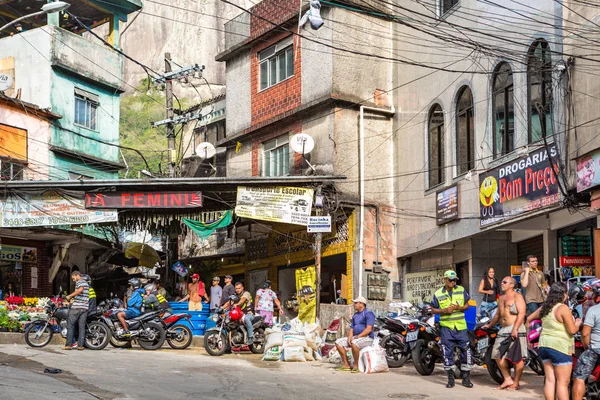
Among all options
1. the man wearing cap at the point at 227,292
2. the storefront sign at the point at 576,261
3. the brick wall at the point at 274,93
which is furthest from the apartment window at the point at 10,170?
the storefront sign at the point at 576,261

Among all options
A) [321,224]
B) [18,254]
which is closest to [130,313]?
[321,224]

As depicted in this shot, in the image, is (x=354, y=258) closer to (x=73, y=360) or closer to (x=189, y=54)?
(x=73, y=360)

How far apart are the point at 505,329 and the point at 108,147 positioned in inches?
961

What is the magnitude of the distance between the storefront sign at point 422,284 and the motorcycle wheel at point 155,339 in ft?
25.6

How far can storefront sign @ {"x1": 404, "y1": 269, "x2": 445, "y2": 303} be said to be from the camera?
78.4 ft

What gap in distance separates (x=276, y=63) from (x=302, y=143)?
4095mm

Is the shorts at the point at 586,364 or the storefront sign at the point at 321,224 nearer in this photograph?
the shorts at the point at 586,364

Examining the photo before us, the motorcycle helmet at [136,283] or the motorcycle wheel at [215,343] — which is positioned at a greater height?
the motorcycle helmet at [136,283]

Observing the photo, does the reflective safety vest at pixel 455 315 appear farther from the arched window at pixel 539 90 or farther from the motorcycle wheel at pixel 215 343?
the arched window at pixel 539 90

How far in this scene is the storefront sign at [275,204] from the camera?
22.0 m

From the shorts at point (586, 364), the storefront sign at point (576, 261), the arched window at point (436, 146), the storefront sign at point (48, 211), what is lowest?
the shorts at point (586, 364)

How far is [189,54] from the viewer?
104 metres

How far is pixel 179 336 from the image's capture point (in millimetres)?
19266

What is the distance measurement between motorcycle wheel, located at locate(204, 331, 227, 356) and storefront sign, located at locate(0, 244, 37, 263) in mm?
12682
